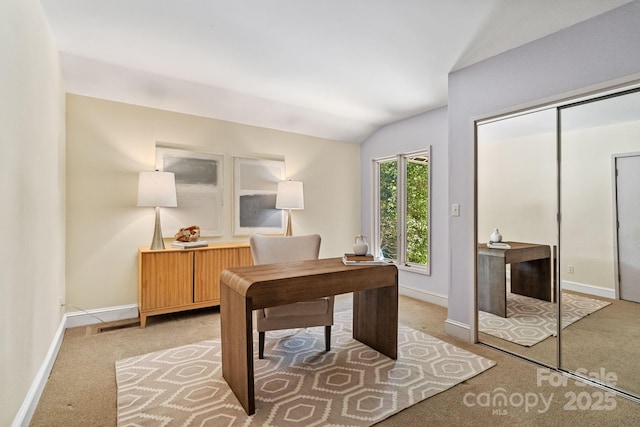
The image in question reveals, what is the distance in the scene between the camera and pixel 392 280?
2.38m

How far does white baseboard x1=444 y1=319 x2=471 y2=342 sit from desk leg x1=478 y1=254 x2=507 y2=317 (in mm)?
228

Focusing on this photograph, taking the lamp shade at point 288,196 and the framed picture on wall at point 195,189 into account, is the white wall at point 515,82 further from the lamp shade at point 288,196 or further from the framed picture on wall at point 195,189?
the framed picture on wall at point 195,189

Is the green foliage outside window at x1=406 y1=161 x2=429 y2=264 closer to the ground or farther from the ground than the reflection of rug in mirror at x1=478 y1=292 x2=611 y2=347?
farther from the ground

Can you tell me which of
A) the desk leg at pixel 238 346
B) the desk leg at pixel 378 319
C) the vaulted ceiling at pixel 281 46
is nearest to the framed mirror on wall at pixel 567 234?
the vaulted ceiling at pixel 281 46

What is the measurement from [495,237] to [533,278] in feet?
1.39

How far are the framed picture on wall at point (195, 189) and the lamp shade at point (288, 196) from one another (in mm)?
715

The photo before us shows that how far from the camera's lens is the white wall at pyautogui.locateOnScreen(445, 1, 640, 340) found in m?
1.98

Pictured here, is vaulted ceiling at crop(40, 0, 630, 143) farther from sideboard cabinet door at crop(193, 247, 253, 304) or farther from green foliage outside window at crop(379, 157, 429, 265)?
sideboard cabinet door at crop(193, 247, 253, 304)

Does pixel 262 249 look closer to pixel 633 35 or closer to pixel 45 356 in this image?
pixel 45 356

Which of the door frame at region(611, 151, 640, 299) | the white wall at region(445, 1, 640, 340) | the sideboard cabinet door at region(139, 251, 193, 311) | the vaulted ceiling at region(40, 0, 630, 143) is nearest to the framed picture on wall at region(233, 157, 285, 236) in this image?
the vaulted ceiling at region(40, 0, 630, 143)

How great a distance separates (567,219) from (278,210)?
311 cm

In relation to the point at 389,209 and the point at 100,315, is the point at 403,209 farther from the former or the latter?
the point at 100,315

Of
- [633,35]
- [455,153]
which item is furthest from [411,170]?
[633,35]

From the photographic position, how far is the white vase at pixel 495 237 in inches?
107
